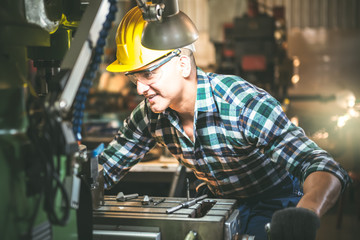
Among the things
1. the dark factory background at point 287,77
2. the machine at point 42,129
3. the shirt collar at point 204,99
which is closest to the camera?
the machine at point 42,129

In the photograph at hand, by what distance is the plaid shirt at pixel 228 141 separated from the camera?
1.31m

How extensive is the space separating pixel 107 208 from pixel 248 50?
387 cm

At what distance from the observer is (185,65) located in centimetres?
155

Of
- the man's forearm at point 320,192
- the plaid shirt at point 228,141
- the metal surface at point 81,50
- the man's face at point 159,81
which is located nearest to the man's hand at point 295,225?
the man's forearm at point 320,192

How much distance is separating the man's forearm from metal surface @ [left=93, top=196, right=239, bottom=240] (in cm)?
21

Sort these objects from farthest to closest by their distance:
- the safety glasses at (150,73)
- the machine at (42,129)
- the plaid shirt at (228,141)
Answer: the safety glasses at (150,73) < the plaid shirt at (228,141) < the machine at (42,129)

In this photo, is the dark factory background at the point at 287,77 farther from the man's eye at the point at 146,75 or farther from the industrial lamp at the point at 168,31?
the man's eye at the point at 146,75

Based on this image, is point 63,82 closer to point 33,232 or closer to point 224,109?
point 33,232

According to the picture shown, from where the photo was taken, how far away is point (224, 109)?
4.89ft

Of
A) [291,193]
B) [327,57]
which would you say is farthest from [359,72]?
[291,193]

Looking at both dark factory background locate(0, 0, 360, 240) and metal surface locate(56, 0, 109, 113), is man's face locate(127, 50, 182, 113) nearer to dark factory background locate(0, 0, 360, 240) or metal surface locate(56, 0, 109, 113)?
metal surface locate(56, 0, 109, 113)

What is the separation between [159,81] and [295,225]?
0.72 metres

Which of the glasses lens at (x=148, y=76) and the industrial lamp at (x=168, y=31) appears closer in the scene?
the industrial lamp at (x=168, y=31)

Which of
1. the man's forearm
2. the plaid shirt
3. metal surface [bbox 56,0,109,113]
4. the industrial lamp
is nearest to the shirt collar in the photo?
the plaid shirt
